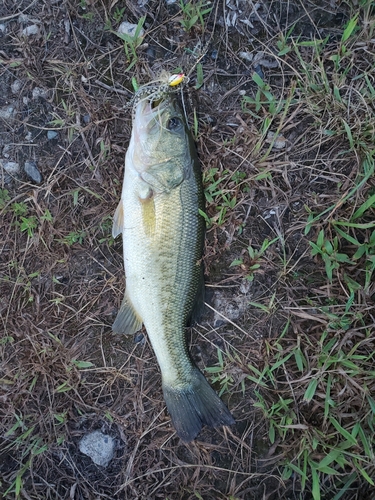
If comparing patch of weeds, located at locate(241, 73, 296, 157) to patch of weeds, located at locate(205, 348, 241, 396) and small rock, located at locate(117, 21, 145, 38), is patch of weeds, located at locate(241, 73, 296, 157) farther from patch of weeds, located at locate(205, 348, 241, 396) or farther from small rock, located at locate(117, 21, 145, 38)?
patch of weeds, located at locate(205, 348, 241, 396)

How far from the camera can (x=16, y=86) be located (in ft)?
9.08

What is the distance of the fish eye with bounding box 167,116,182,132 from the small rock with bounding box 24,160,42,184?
110 cm

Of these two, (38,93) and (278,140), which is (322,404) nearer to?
(278,140)

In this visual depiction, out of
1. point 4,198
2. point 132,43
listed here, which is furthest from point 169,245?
point 132,43

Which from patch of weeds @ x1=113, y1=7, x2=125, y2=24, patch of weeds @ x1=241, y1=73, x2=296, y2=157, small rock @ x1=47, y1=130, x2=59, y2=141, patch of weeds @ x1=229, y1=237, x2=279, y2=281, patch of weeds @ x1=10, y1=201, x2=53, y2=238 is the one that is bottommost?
patch of weeds @ x1=229, y1=237, x2=279, y2=281

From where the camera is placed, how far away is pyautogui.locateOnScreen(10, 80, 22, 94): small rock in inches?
109

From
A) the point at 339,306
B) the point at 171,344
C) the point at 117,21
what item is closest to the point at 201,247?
the point at 171,344

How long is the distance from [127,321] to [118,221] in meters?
0.69

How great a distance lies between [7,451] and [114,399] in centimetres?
87

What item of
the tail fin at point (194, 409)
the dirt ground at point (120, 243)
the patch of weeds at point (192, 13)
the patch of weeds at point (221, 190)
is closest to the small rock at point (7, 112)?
the dirt ground at point (120, 243)

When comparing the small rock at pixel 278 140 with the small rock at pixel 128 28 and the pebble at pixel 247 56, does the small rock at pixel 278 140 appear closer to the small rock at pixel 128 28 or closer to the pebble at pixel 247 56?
the pebble at pixel 247 56

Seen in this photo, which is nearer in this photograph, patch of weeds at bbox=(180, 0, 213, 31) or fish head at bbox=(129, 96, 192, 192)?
fish head at bbox=(129, 96, 192, 192)

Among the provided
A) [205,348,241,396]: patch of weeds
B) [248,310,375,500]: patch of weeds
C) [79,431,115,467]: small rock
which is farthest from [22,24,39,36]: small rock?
[79,431,115,467]: small rock

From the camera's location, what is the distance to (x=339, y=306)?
7.96 ft
